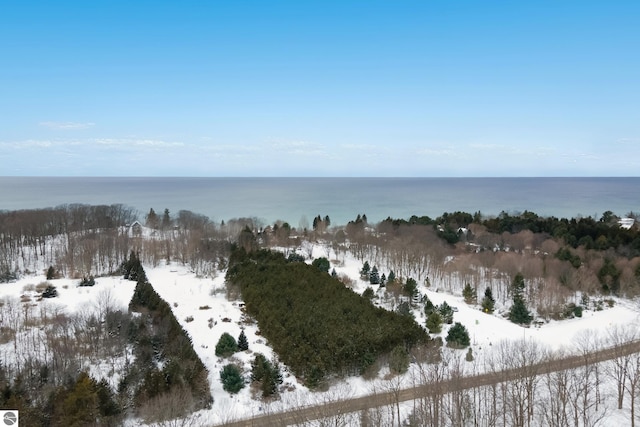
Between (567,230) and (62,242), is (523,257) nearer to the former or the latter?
(567,230)

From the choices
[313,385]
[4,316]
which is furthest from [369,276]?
[4,316]

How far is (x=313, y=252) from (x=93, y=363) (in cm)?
3318

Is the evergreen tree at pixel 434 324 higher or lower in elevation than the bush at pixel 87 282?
lower

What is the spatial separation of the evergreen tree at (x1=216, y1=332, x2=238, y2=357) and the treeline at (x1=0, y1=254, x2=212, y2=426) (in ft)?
6.14

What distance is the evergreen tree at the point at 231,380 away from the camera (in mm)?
20344

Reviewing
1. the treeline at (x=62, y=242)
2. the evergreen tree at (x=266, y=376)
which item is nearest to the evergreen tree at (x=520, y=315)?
the evergreen tree at (x=266, y=376)

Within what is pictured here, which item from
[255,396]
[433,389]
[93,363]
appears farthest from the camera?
[93,363]

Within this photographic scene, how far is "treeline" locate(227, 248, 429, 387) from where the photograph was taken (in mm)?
22250

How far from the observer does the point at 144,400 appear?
17906 millimetres

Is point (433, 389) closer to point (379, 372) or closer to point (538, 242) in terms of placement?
point (379, 372)

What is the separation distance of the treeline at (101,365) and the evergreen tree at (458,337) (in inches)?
606

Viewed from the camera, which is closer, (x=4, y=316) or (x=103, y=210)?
(x=4, y=316)

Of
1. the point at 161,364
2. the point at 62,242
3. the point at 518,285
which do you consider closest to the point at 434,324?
the point at 518,285

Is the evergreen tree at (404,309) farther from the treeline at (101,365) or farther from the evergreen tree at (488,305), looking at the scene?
the treeline at (101,365)
